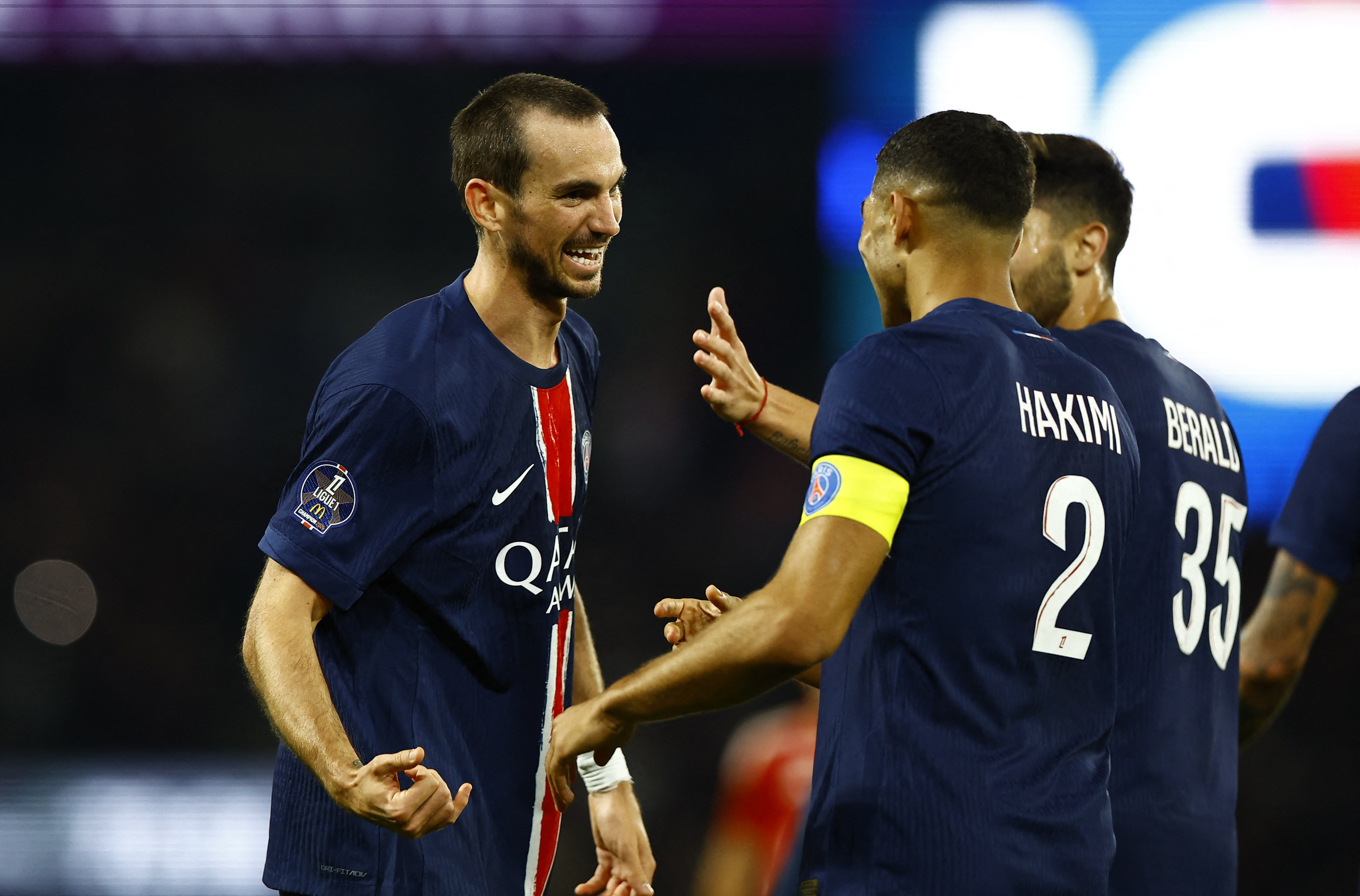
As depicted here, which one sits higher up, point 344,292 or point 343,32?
point 343,32

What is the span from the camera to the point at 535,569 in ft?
8.16

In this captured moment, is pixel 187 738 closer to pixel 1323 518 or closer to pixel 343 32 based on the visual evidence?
pixel 343 32

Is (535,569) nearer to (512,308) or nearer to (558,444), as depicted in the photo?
(558,444)

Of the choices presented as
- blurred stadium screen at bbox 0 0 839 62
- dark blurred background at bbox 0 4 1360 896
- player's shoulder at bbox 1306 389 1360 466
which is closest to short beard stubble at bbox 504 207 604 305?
player's shoulder at bbox 1306 389 1360 466

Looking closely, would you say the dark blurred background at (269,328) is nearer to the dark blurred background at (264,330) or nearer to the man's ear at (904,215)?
the dark blurred background at (264,330)

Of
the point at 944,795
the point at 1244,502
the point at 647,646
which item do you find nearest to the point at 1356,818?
the point at 647,646

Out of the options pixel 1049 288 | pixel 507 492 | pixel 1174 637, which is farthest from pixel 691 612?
pixel 1049 288

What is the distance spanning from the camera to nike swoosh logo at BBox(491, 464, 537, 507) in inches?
95.2

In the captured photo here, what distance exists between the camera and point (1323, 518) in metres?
3.24

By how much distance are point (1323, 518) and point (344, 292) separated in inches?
177

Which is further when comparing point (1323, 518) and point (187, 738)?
point (187, 738)

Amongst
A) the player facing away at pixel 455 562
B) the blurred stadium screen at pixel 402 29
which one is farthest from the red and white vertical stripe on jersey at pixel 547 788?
the blurred stadium screen at pixel 402 29

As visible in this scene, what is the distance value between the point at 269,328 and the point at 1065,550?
500 centimetres

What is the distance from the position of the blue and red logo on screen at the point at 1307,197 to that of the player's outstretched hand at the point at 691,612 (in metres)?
4.07
